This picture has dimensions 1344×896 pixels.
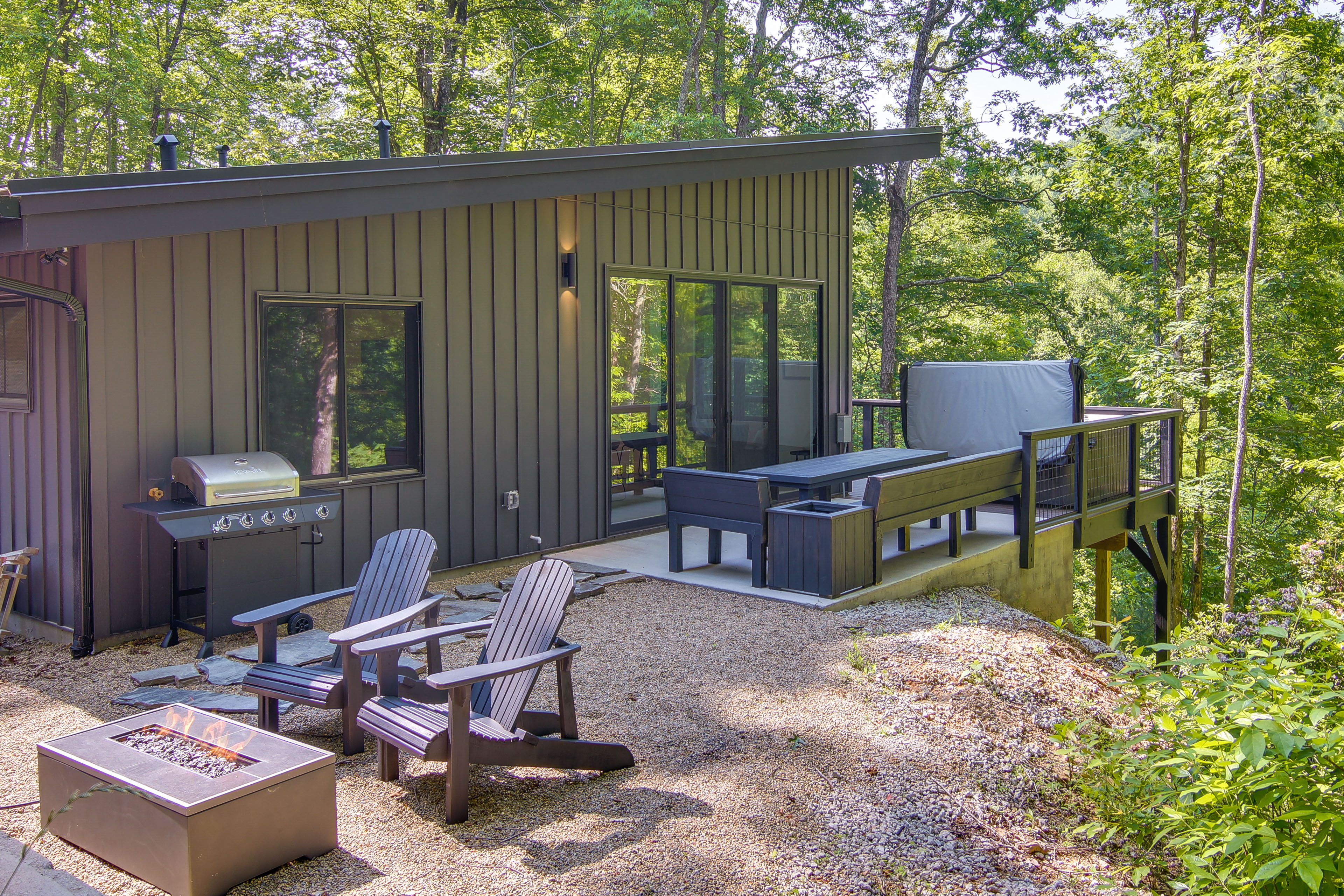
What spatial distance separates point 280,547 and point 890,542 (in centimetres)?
445

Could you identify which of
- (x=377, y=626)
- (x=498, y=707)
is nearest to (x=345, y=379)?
(x=377, y=626)

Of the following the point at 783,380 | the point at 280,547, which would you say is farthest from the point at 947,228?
the point at 280,547

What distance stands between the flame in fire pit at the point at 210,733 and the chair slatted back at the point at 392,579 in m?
0.71

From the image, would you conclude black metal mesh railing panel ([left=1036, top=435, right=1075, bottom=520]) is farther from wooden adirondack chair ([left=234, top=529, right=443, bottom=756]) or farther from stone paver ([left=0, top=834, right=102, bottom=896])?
stone paver ([left=0, top=834, right=102, bottom=896])

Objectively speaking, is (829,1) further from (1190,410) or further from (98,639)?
(98,639)

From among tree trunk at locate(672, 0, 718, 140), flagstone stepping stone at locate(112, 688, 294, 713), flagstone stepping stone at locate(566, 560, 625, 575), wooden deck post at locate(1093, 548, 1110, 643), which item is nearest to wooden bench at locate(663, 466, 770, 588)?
flagstone stepping stone at locate(566, 560, 625, 575)

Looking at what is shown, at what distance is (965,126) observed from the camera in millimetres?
16516

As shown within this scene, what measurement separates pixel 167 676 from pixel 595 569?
9.08 feet

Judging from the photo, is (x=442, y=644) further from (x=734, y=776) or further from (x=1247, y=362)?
(x=1247, y=362)

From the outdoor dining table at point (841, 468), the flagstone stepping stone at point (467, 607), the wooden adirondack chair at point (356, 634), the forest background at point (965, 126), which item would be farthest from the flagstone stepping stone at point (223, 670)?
the forest background at point (965, 126)

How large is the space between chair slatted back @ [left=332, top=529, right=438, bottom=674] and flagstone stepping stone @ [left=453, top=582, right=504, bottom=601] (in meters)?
1.87

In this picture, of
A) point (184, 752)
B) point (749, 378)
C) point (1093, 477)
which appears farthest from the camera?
point (749, 378)

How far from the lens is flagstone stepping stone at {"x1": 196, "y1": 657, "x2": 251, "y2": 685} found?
4.29 meters

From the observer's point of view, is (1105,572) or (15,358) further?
(1105,572)
